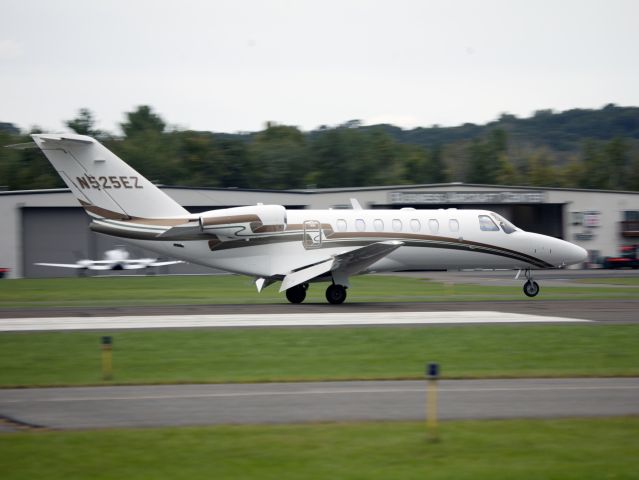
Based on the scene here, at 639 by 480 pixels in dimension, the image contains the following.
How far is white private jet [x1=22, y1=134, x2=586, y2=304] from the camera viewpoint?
2752 centimetres

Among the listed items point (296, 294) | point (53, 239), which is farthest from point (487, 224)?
point (53, 239)

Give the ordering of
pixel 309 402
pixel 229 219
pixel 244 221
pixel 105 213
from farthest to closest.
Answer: pixel 244 221 < pixel 229 219 < pixel 105 213 < pixel 309 402

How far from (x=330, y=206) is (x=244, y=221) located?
2989 centimetres

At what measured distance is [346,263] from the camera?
28.0m

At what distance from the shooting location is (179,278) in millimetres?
49625

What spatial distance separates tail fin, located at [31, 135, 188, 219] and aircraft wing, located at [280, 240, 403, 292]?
15.9 feet

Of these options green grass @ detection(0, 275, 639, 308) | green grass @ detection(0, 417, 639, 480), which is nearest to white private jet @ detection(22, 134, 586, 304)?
green grass @ detection(0, 275, 639, 308)

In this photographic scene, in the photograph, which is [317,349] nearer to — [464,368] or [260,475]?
[464,368]

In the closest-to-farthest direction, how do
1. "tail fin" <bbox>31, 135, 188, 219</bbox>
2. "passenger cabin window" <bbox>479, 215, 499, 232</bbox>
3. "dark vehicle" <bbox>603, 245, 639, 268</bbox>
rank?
"tail fin" <bbox>31, 135, 188, 219</bbox> → "passenger cabin window" <bbox>479, 215, 499, 232</bbox> → "dark vehicle" <bbox>603, 245, 639, 268</bbox>

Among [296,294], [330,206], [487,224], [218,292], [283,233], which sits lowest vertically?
[218,292]

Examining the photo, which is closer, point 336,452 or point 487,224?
point 336,452

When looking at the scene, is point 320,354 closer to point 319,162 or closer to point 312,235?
point 312,235

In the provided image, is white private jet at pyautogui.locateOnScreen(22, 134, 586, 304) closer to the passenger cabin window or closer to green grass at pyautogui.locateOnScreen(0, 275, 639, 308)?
the passenger cabin window

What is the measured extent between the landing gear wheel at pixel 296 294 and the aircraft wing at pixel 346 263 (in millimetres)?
1203
